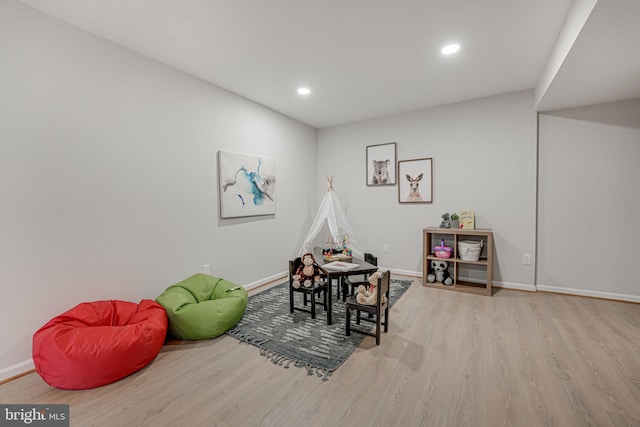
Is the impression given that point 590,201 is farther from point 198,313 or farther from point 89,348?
point 89,348

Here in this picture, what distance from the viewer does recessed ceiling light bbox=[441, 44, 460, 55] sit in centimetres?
245

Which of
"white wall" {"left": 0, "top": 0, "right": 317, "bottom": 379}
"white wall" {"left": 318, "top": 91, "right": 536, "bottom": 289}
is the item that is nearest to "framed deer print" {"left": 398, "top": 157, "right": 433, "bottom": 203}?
"white wall" {"left": 318, "top": 91, "right": 536, "bottom": 289}

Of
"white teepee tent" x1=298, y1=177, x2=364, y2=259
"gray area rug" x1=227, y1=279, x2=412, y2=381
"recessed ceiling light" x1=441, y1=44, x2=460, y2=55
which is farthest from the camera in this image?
"white teepee tent" x1=298, y1=177, x2=364, y2=259

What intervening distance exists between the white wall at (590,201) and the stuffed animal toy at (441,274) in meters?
1.07

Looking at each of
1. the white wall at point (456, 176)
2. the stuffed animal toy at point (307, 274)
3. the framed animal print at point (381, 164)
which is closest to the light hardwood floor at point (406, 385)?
the stuffed animal toy at point (307, 274)

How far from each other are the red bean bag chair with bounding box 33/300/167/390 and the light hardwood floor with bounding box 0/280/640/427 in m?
0.09

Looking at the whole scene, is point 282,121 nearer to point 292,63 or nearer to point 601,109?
point 292,63

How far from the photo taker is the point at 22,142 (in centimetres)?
191

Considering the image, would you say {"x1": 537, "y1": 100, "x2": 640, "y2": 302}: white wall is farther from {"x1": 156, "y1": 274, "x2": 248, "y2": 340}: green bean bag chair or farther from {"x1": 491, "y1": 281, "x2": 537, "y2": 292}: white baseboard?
{"x1": 156, "y1": 274, "x2": 248, "y2": 340}: green bean bag chair

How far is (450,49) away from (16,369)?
4.16 meters

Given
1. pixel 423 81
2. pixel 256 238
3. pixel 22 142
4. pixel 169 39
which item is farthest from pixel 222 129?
pixel 423 81

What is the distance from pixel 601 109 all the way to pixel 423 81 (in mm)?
2045

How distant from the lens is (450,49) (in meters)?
2.50

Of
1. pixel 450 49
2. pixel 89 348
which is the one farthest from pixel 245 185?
pixel 450 49
